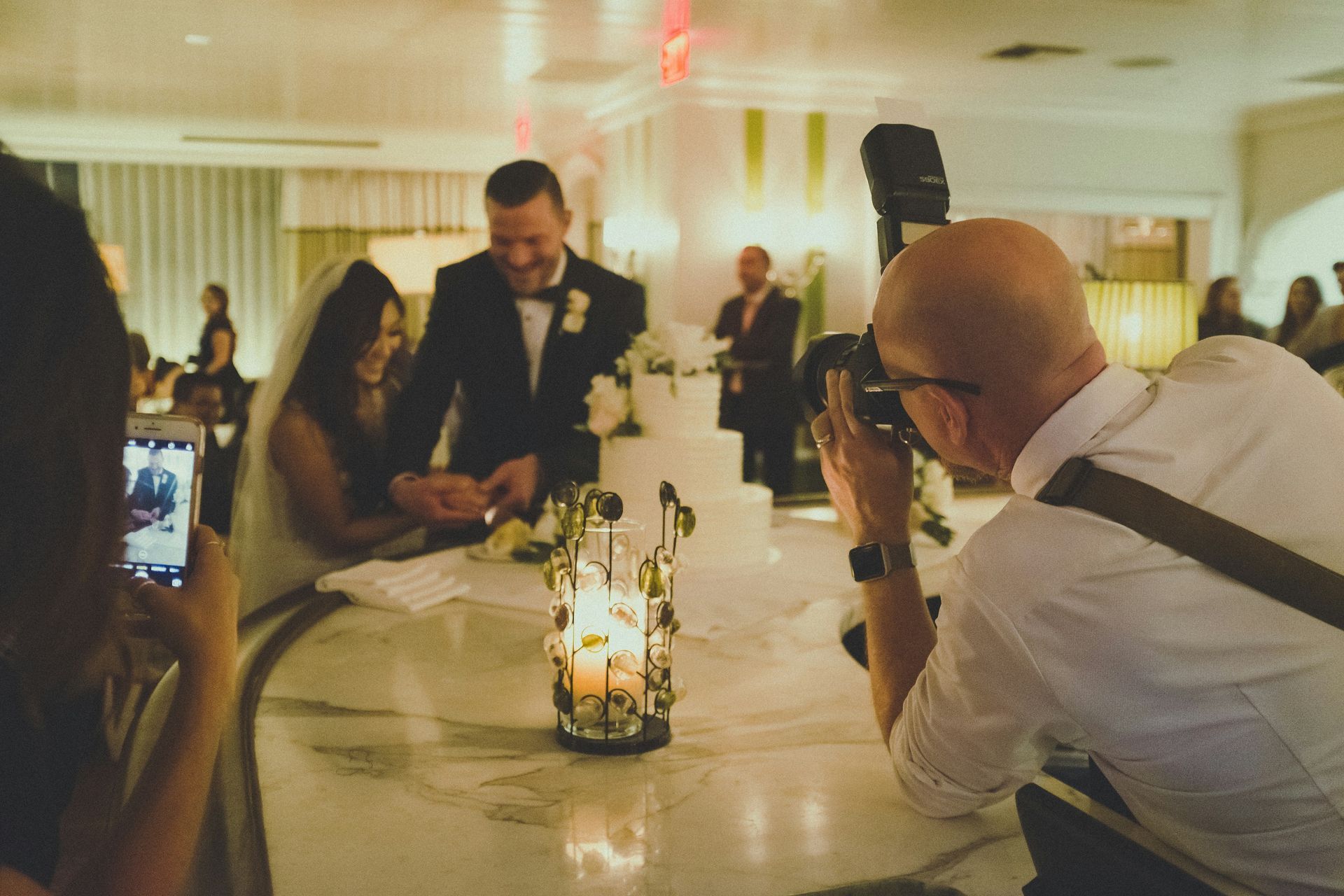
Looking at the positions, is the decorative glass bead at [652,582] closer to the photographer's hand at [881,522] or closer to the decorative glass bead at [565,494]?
the decorative glass bead at [565,494]

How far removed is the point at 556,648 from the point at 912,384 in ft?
1.78

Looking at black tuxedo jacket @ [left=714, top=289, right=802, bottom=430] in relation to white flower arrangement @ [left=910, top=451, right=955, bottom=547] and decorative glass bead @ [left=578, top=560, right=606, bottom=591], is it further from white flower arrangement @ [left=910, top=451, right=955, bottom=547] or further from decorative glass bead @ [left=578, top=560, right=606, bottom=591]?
decorative glass bead @ [left=578, top=560, right=606, bottom=591]

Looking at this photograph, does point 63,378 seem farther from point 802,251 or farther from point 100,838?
point 802,251

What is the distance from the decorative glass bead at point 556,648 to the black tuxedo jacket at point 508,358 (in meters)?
1.64

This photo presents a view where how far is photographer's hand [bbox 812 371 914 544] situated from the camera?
1.29 m

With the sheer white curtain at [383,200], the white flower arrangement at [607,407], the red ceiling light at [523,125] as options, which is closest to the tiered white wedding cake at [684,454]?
the white flower arrangement at [607,407]

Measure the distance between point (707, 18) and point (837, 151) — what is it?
256 cm

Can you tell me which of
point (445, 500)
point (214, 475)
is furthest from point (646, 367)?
point (214, 475)

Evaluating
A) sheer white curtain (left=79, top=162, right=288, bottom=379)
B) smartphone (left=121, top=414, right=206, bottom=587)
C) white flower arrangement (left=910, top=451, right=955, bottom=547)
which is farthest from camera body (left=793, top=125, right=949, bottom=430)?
sheer white curtain (left=79, top=162, right=288, bottom=379)

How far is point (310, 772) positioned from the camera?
1229 millimetres

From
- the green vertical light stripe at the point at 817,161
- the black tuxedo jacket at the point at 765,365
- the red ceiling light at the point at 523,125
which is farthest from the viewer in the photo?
the red ceiling light at the point at 523,125

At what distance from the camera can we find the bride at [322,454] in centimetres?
245

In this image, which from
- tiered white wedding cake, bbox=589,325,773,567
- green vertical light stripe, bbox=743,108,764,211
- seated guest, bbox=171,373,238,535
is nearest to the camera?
tiered white wedding cake, bbox=589,325,773,567

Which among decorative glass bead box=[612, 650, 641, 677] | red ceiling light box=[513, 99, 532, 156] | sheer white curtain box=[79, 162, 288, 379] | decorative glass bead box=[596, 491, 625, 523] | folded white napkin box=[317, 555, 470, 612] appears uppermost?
red ceiling light box=[513, 99, 532, 156]
